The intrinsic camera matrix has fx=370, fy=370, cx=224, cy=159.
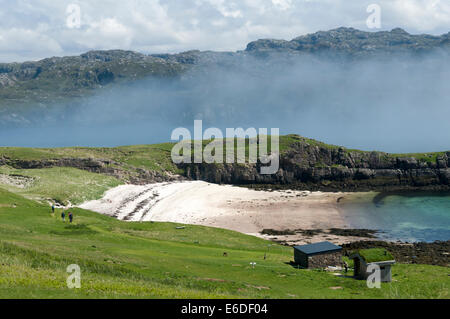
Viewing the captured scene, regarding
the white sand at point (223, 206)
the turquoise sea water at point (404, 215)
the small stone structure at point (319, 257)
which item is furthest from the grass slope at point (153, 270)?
the turquoise sea water at point (404, 215)

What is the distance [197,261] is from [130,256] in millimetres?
7804

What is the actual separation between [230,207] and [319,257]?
60612 mm

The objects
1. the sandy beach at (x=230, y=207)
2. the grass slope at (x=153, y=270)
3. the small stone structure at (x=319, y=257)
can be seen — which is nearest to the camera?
the grass slope at (x=153, y=270)

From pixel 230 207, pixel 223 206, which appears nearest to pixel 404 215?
pixel 230 207

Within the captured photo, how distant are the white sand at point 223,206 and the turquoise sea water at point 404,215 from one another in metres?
6.27

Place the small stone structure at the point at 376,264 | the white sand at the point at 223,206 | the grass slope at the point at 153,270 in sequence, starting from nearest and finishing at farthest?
the grass slope at the point at 153,270 < the small stone structure at the point at 376,264 < the white sand at the point at 223,206

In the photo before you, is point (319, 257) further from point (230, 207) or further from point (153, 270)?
point (230, 207)

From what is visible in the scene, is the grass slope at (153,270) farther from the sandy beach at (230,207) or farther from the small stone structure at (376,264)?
the sandy beach at (230,207)

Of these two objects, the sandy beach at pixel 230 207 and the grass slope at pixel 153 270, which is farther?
the sandy beach at pixel 230 207

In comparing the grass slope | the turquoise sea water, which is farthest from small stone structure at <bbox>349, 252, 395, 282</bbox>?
the turquoise sea water

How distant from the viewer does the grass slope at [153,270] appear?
26.3m

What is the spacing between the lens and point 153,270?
120ft
